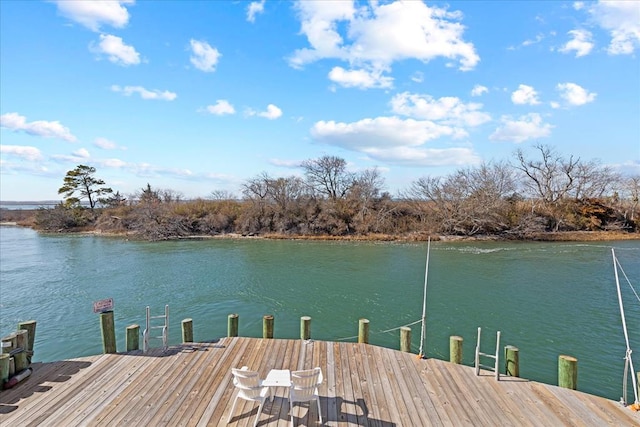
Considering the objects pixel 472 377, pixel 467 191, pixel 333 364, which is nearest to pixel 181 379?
pixel 333 364

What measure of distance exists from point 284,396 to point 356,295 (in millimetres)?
9402

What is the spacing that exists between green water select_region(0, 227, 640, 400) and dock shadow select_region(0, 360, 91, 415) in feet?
12.4

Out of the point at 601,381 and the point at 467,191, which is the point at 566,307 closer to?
the point at 601,381

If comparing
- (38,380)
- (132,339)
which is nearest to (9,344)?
(38,380)

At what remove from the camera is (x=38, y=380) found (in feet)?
18.5

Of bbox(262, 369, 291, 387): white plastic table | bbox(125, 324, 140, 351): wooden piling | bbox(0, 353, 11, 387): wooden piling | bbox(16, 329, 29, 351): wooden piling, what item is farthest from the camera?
bbox(125, 324, 140, 351): wooden piling

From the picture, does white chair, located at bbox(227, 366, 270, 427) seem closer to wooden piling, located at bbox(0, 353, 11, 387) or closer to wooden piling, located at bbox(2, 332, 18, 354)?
wooden piling, located at bbox(0, 353, 11, 387)

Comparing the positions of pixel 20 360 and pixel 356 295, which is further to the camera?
pixel 356 295

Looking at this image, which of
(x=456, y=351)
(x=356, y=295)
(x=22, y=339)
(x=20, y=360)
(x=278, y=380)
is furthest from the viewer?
(x=356, y=295)

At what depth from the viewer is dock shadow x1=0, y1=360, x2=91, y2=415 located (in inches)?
197

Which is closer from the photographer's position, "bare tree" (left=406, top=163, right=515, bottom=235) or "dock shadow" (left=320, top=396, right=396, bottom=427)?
"dock shadow" (left=320, top=396, right=396, bottom=427)

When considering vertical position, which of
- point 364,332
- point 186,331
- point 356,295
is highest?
point 186,331

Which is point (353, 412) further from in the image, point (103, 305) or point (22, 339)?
point (22, 339)

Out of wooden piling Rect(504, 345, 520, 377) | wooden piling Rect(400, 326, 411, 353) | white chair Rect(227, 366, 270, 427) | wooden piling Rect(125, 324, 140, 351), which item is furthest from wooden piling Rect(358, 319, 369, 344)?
wooden piling Rect(125, 324, 140, 351)
